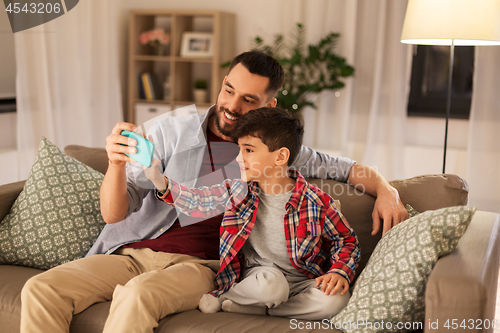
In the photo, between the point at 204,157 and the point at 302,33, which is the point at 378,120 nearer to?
the point at 302,33

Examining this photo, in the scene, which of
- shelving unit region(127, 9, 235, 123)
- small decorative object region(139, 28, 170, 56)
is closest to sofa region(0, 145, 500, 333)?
shelving unit region(127, 9, 235, 123)

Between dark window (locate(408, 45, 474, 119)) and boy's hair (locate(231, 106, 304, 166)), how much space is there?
281 cm

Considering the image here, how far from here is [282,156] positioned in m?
1.52

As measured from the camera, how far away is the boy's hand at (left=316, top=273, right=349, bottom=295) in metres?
1.35

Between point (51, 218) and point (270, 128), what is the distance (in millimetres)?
858

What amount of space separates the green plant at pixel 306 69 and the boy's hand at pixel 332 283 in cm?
254

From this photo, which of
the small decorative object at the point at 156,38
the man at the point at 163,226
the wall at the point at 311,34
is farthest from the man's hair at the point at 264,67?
the small decorative object at the point at 156,38

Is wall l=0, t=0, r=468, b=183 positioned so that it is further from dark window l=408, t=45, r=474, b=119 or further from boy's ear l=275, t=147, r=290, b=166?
boy's ear l=275, t=147, r=290, b=166

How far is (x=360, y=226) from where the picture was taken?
5.42ft

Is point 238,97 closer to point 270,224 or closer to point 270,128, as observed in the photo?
point 270,128

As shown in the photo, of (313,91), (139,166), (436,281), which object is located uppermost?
(313,91)

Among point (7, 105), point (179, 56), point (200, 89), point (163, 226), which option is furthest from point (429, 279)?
point (179, 56)

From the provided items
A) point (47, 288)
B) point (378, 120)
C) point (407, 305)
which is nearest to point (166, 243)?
point (47, 288)

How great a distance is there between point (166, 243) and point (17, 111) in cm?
205
